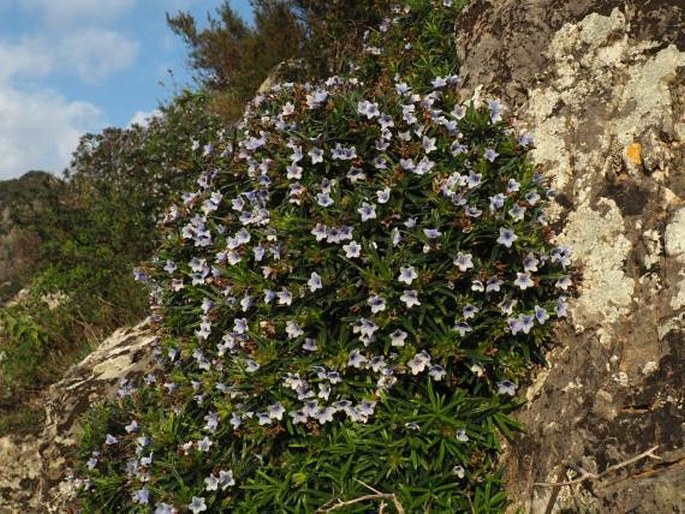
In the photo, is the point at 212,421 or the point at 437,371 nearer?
the point at 437,371

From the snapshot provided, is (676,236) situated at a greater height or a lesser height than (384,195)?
lesser

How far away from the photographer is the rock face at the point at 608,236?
2.71 metres

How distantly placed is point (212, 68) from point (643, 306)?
10052mm

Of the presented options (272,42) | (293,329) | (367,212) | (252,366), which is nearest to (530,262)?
(367,212)

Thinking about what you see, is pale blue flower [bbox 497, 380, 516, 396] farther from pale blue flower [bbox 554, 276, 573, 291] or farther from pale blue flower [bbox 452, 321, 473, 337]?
pale blue flower [bbox 554, 276, 573, 291]

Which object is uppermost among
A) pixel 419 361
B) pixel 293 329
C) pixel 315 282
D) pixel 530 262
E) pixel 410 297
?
pixel 315 282

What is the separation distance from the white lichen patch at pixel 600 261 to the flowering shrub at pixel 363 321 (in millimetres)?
127

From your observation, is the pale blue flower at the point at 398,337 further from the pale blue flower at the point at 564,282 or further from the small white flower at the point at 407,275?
the pale blue flower at the point at 564,282

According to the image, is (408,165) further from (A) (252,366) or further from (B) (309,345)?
(A) (252,366)

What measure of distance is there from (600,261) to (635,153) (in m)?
0.58

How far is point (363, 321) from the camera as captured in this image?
3.13 metres

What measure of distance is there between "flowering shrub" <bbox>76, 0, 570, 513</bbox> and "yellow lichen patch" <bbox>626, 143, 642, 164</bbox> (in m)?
0.42

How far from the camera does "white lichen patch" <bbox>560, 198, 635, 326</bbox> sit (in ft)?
10.2

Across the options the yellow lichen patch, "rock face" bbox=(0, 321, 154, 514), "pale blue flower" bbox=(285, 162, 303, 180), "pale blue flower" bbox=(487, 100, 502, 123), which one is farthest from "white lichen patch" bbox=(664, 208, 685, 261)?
"rock face" bbox=(0, 321, 154, 514)
